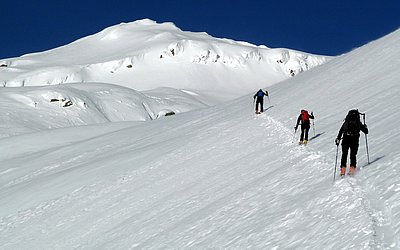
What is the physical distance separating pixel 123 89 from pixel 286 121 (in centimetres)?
7838

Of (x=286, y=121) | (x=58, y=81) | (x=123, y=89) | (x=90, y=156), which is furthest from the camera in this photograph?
(x=58, y=81)

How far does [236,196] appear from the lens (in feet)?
44.9

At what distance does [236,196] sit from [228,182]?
236 centimetres

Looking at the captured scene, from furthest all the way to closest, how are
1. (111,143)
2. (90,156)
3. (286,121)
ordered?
(111,143) → (90,156) → (286,121)

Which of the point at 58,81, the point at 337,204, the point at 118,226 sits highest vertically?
the point at 58,81

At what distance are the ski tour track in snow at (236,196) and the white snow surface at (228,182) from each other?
51mm

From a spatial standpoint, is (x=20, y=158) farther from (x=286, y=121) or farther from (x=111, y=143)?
(x=286, y=121)

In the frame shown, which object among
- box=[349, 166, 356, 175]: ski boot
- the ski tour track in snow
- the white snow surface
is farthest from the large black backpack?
the ski tour track in snow

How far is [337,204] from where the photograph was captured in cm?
977

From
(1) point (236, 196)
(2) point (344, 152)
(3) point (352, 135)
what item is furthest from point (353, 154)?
(1) point (236, 196)

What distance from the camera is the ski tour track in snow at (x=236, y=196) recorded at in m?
9.19

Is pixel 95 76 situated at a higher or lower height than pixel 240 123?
higher

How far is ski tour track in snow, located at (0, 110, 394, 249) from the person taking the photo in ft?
30.2

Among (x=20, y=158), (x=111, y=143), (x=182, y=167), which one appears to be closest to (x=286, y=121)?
A: (x=182, y=167)
